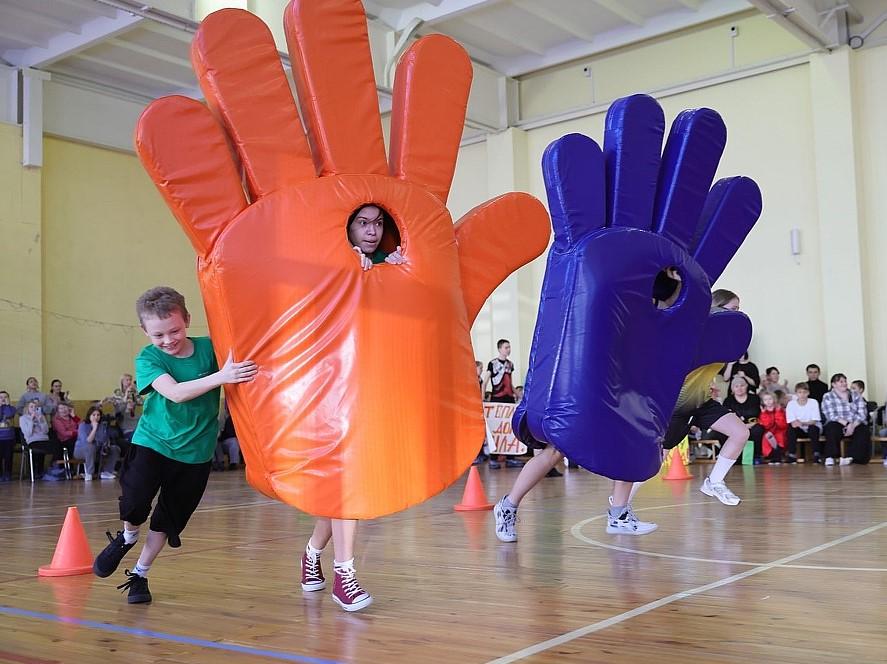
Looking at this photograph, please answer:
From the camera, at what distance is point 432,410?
3.81 metres

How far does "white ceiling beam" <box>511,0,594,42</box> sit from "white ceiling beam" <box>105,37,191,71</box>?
503 centimetres

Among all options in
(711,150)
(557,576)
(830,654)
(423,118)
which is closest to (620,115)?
(711,150)

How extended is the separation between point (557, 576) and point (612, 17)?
37.1 ft

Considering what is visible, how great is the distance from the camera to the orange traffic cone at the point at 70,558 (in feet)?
14.5

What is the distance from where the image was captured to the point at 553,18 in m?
13.5

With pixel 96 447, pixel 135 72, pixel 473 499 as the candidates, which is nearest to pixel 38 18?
pixel 135 72

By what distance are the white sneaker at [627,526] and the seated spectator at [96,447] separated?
8.65 meters

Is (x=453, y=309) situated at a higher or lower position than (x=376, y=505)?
higher

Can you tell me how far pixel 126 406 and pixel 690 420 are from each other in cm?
958

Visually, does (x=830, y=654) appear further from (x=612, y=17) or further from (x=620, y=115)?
(x=612, y=17)

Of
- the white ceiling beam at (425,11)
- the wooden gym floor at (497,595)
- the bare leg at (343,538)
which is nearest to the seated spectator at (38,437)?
the wooden gym floor at (497,595)

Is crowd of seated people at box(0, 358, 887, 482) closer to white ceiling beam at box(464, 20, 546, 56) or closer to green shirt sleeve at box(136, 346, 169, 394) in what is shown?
white ceiling beam at box(464, 20, 546, 56)

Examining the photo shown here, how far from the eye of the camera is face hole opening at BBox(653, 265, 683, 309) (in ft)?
16.4

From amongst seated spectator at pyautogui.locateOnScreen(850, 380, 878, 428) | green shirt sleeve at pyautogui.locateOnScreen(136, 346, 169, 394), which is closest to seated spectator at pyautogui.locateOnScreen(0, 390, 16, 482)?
green shirt sleeve at pyautogui.locateOnScreen(136, 346, 169, 394)
